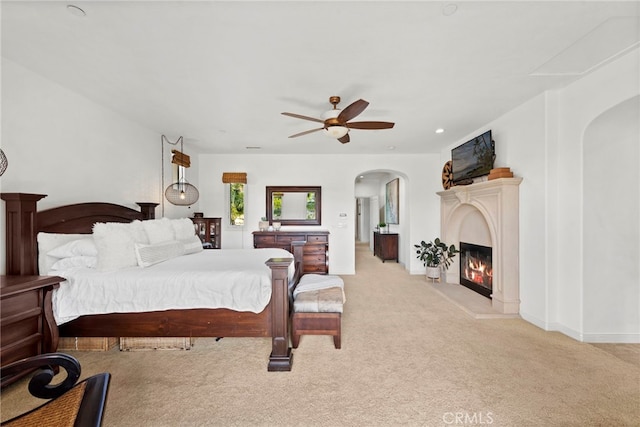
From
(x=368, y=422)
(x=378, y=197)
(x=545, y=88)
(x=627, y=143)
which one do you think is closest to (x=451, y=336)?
(x=368, y=422)

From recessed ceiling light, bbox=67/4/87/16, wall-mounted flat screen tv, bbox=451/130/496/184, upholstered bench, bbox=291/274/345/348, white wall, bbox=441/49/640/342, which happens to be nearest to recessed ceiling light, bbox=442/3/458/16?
white wall, bbox=441/49/640/342

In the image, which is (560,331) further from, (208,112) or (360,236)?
(360,236)

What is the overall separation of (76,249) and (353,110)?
2.90 metres

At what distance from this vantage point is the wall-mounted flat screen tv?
382 centimetres

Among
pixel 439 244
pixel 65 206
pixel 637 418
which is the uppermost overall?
pixel 65 206

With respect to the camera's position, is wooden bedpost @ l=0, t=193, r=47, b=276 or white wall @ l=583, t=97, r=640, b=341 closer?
wooden bedpost @ l=0, t=193, r=47, b=276

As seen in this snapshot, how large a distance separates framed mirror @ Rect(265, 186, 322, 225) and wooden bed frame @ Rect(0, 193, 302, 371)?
355 cm

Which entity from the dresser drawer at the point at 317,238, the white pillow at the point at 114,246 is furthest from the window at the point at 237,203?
the white pillow at the point at 114,246

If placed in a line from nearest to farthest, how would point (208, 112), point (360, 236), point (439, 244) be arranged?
point (208, 112)
point (439, 244)
point (360, 236)

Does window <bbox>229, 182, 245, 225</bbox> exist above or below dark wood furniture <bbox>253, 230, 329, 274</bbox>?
above

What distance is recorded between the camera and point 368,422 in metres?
1.72

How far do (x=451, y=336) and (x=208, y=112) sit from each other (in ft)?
13.0

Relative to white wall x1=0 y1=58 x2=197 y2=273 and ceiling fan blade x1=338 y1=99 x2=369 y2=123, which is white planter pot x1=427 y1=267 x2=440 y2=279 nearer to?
ceiling fan blade x1=338 y1=99 x2=369 y2=123

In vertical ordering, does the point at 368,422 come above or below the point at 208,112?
below
